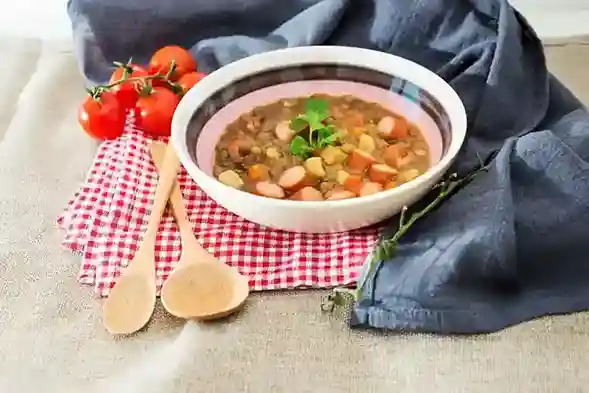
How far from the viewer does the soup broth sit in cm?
104

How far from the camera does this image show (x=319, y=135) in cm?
110

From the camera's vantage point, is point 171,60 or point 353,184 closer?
point 353,184

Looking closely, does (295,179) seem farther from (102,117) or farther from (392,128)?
(102,117)

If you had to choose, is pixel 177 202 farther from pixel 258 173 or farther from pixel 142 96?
pixel 142 96

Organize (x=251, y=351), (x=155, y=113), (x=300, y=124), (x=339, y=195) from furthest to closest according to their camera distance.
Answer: (x=155, y=113) → (x=300, y=124) → (x=339, y=195) → (x=251, y=351)

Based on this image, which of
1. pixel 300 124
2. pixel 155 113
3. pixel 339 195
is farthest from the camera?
pixel 155 113

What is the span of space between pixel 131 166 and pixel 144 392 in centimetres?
37

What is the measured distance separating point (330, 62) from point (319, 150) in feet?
0.54

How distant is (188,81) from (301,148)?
11.1 inches

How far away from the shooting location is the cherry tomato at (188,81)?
50.4 inches

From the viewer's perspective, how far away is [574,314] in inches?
36.4

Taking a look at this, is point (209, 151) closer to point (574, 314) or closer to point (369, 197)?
point (369, 197)

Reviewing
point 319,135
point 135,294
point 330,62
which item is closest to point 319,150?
point 319,135

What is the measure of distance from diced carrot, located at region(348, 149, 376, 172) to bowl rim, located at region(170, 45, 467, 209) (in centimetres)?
7
